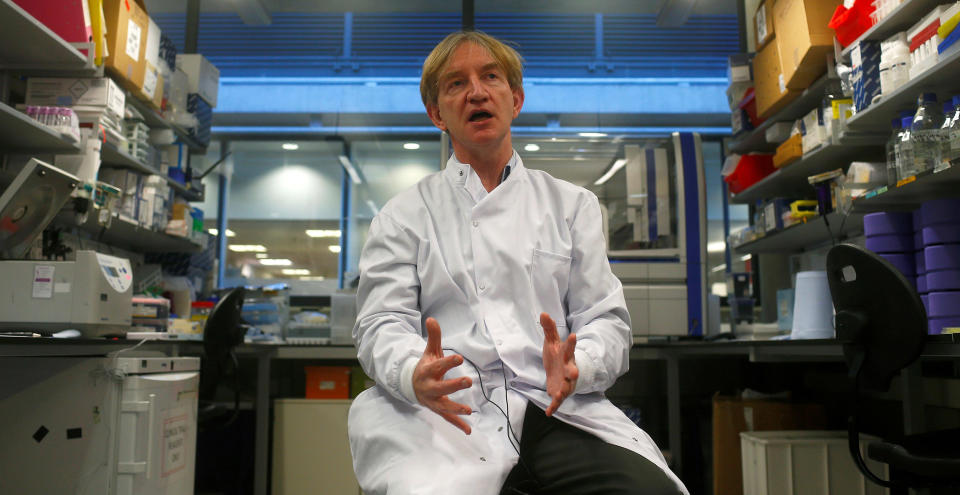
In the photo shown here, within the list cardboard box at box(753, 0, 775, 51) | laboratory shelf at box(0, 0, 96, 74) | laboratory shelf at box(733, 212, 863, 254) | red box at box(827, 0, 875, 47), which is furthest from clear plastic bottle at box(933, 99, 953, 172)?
laboratory shelf at box(0, 0, 96, 74)

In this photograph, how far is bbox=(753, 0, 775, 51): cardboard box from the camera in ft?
11.2

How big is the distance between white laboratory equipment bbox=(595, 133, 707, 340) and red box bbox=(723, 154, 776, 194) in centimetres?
44

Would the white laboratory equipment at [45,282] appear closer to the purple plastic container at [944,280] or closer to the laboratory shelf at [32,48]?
the laboratory shelf at [32,48]

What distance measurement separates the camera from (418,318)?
121 centimetres

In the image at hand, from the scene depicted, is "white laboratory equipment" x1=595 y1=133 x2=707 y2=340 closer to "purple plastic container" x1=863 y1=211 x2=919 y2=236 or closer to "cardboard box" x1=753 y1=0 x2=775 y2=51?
"cardboard box" x1=753 y1=0 x2=775 y2=51

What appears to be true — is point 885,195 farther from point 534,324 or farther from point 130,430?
point 130,430

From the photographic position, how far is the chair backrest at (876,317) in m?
1.46

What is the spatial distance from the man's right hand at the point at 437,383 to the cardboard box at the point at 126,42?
304 centimetres

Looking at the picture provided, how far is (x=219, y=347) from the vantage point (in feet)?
10.0

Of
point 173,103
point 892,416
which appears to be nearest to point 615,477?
point 892,416

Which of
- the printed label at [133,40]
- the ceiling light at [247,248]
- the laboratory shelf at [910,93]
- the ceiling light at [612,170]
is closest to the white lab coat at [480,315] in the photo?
the laboratory shelf at [910,93]

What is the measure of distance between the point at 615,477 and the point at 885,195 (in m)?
1.81

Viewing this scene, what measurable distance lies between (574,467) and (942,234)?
159 centimetres

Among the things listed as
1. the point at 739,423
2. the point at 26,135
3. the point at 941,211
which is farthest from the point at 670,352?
the point at 26,135
